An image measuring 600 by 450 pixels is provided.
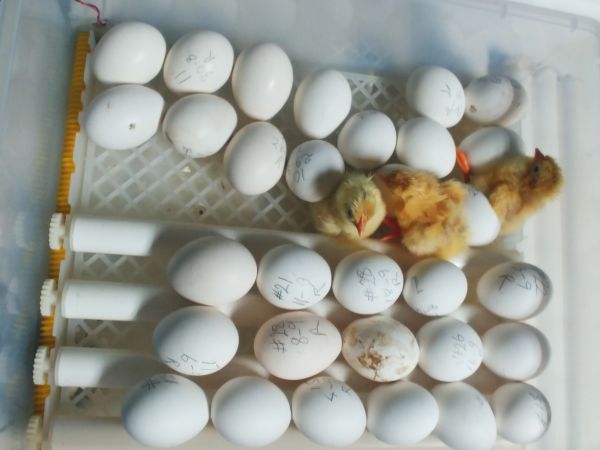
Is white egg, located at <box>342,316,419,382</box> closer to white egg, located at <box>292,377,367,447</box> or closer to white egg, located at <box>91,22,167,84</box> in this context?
white egg, located at <box>292,377,367,447</box>

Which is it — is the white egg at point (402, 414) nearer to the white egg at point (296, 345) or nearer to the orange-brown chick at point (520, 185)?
the white egg at point (296, 345)

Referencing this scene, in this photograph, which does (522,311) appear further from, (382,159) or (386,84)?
(386,84)

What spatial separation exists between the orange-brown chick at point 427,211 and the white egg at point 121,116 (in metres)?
0.33

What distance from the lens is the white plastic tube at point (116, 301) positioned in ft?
2.19

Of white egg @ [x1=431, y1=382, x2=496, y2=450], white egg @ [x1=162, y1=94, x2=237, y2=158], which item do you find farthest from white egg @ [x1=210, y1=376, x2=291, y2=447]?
white egg @ [x1=162, y1=94, x2=237, y2=158]

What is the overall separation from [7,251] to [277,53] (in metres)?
0.43

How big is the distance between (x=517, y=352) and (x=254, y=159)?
435 mm

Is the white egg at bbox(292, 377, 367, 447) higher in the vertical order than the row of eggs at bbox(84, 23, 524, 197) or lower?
lower

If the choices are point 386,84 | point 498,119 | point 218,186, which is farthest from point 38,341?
point 498,119

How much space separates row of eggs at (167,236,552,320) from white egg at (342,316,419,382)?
0.08 feet

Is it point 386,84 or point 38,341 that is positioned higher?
point 386,84

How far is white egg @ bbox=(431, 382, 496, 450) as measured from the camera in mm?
678

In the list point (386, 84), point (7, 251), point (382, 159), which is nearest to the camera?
point (7, 251)

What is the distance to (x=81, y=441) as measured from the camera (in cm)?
65
